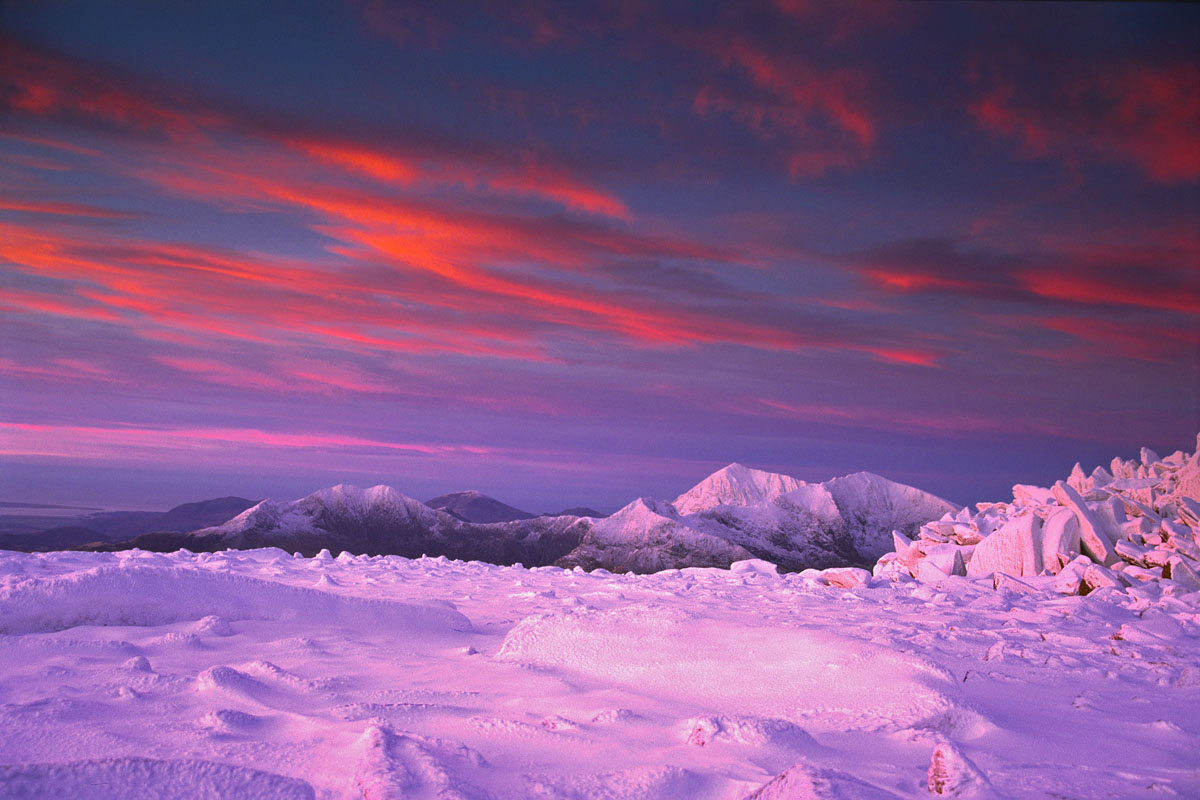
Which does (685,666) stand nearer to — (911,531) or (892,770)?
(892,770)

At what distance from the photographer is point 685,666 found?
4238 mm

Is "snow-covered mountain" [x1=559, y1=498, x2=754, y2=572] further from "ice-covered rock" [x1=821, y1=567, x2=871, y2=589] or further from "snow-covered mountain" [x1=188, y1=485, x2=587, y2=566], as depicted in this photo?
"ice-covered rock" [x1=821, y1=567, x2=871, y2=589]

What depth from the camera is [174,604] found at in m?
5.38

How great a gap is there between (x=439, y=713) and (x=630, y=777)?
1.16 m

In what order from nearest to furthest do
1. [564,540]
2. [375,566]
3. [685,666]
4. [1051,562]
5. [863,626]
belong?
[685,666] < [863,626] < [1051,562] < [375,566] < [564,540]

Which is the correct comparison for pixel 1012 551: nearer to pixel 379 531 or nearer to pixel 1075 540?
pixel 1075 540

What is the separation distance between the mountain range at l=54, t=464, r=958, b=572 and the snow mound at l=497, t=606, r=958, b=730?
33.5m

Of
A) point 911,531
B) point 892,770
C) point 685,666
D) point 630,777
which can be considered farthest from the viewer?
point 911,531

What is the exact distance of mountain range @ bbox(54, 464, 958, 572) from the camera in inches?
1517

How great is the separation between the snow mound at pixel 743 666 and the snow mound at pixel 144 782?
6.95 ft

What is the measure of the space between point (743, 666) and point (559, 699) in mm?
1199

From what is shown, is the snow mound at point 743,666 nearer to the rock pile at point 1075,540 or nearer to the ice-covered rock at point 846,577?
the ice-covered rock at point 846,577

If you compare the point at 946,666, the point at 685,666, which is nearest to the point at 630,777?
the point at 685,666

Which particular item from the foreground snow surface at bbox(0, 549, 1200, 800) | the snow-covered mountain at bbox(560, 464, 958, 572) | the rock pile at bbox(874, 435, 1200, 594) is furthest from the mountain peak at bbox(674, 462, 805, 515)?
the foreground snow surface at bbox(0, 549, 1200, 800)
